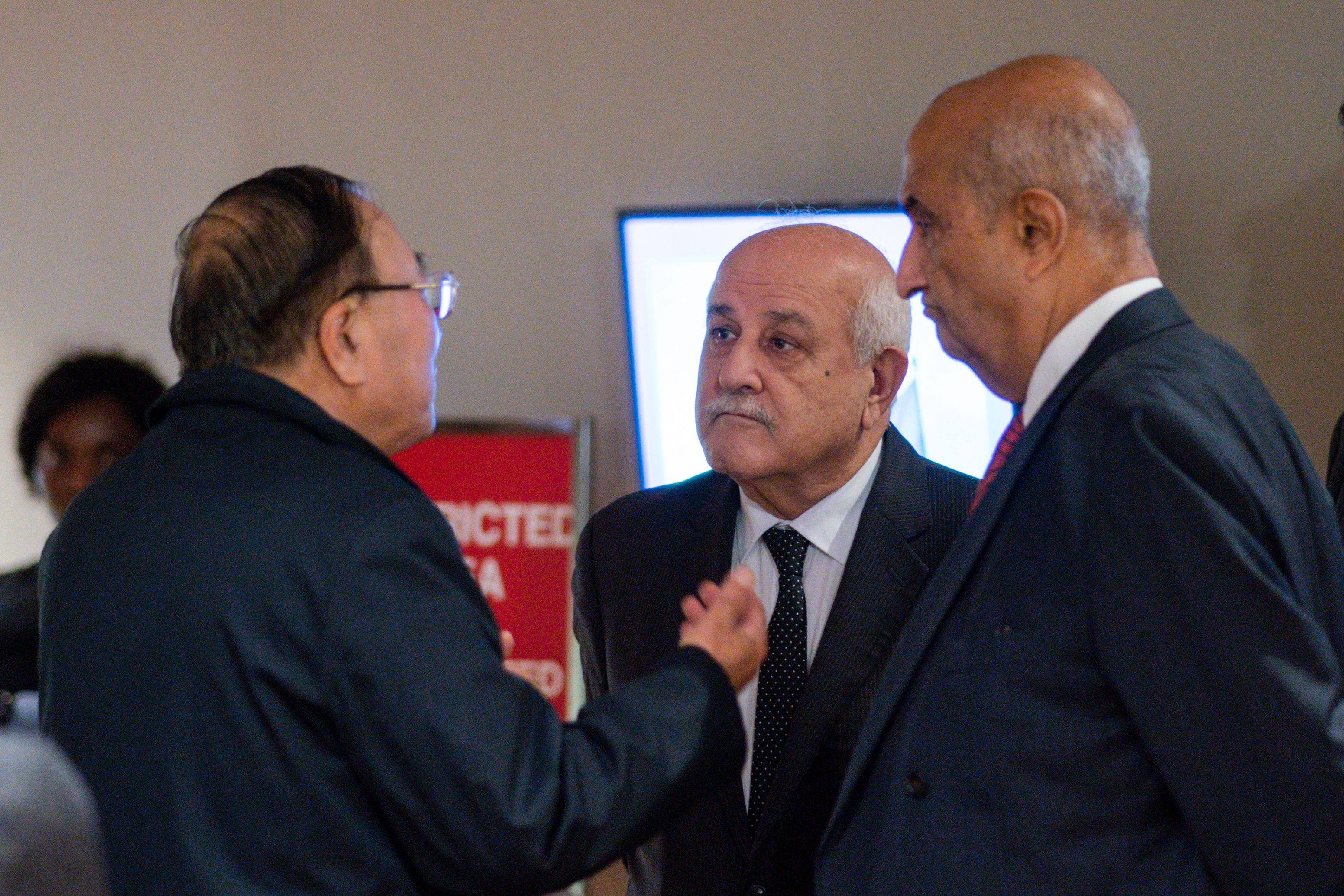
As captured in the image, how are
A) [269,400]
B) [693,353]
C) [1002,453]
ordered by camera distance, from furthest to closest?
[693,353], [1002,453], [269,400]

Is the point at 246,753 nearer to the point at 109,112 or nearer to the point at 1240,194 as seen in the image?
the point at 1240,194

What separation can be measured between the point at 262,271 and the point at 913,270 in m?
0.70

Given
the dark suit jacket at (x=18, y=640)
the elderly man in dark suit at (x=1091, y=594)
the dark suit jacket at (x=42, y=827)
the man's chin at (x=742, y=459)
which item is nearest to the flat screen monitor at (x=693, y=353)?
the man's chin at (x=742, y=459)

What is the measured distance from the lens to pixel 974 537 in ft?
4.59

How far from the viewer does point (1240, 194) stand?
10.9 feet

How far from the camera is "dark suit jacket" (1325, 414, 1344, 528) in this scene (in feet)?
7.57

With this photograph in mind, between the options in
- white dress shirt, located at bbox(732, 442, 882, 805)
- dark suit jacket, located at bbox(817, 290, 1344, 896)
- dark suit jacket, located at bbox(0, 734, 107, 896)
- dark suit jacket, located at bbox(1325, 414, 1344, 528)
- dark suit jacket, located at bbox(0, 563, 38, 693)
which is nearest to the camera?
dark suit jacket, located at bbox(0, 734, 107, 896)

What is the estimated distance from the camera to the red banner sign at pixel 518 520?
355 cm

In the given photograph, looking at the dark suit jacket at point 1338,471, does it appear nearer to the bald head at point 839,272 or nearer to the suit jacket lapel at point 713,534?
the bald head at point 839,272

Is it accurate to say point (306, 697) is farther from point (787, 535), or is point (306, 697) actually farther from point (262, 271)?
point (787, 535)

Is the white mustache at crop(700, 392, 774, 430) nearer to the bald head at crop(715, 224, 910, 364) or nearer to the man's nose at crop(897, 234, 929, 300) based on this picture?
the bald head at crop(715, 224, 910, 364)

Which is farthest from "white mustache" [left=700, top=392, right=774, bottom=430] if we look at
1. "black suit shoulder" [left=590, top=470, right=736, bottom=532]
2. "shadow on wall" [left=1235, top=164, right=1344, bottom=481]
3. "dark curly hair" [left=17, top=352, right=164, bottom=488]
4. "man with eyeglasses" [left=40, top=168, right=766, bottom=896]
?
"shadow on wall" [left=1235, top=164, right=1344, bottom=481]

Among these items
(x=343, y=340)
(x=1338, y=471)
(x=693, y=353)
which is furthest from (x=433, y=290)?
(x=693, y=353)

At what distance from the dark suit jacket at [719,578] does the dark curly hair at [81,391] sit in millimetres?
1361
